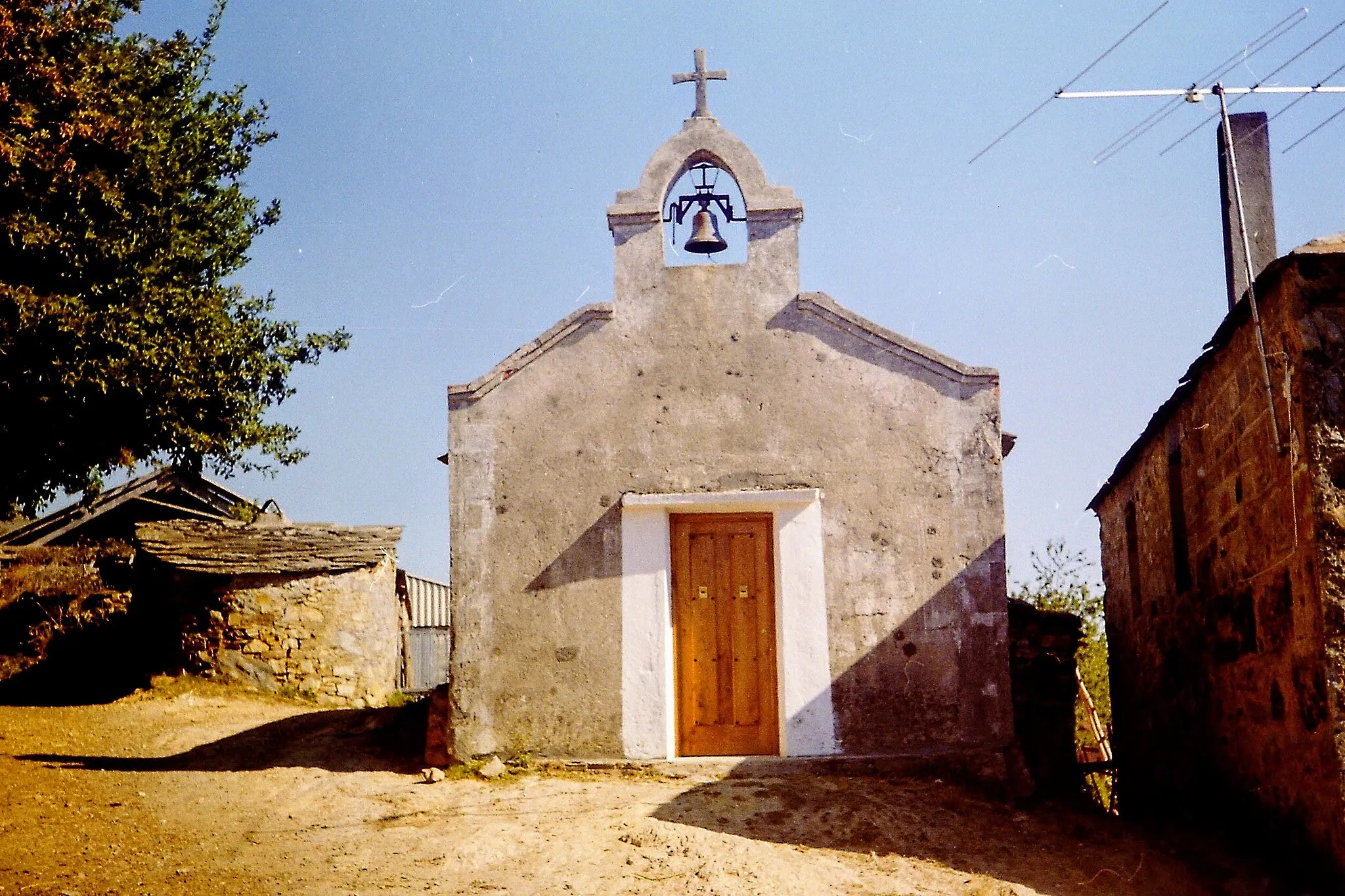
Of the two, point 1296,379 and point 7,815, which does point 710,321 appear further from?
point 7,815

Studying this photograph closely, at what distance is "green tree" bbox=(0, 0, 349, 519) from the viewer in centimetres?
1163

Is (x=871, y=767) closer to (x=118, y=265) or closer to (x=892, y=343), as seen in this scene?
(x=892, y=343)

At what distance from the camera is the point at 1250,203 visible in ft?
37.3

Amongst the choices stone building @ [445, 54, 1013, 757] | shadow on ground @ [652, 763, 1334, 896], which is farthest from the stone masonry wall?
shadow on ground @ [652, 763, 1334, 896]

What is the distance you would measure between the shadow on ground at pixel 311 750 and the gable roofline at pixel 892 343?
18.5 feet

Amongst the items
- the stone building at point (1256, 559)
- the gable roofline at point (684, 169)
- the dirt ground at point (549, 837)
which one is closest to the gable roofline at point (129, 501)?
the dirt ground at point (549, 837)

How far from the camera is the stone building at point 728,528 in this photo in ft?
34.6

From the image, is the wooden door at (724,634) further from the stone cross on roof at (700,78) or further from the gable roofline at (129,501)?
the gable roofline at (129,501)

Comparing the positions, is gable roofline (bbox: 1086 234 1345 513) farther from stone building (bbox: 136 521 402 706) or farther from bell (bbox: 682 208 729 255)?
stone building (bbox: 136 521 402 706)

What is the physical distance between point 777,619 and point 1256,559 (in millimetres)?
4020

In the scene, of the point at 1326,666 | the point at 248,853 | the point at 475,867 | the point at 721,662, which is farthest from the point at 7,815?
the point at 1326,666

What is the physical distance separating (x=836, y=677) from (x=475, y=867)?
12.6 feet

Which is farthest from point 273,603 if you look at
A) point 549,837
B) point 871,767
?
point 871,767

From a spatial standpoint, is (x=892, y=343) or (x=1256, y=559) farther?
(x=892, y=343)
